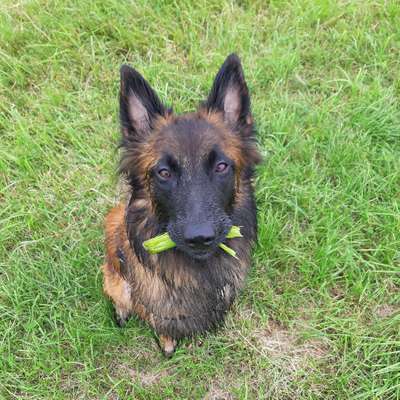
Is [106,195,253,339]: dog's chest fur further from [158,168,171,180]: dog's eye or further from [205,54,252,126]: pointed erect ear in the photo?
[205,54,252,126]: pointed erect ear

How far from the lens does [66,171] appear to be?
13.2 feet

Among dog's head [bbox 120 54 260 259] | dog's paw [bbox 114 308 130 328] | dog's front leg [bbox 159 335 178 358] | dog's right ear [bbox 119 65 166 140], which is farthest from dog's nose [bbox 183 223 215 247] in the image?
dog's paw [bbox 114 308 130 328]

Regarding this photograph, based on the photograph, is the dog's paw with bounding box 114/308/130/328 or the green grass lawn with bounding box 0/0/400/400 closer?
the green grass lawn with bounding box 0/0/400/400

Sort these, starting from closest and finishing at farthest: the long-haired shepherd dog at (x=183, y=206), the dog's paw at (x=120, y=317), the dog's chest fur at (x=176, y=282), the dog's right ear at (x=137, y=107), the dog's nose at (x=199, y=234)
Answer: the dog's nose at (x=199, y=234) → the long-haired shepherd dog at (x=183, y=206) → the dog's right ear at (x=137, y=107) → the dog's chest fur at (x=176, y=282) → the dog's paw at (x=120, y=317)

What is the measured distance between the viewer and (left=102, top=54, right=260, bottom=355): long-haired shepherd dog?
2.43m

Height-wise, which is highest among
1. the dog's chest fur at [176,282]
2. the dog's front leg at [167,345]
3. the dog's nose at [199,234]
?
the dog's nose at [199,234]

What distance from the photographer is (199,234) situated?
231cm

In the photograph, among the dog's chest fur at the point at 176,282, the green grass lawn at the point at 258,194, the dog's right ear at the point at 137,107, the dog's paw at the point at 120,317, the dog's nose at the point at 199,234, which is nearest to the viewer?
the dog's nose at the point at 199,234

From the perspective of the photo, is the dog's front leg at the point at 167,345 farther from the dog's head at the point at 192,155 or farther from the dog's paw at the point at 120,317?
the dog's head at the point at 192,155

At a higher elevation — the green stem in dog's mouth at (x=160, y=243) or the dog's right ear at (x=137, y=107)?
the dog's right ear at (x=137, y=107)

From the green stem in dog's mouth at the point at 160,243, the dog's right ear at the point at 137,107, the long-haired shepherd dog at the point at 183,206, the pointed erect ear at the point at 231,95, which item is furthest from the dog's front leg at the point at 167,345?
the pointed erect ear at the point at 231,95

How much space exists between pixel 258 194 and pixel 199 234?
1.52 m

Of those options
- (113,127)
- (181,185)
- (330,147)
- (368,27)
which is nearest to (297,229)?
(330,147)

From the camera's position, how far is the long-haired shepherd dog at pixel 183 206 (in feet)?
7.98
